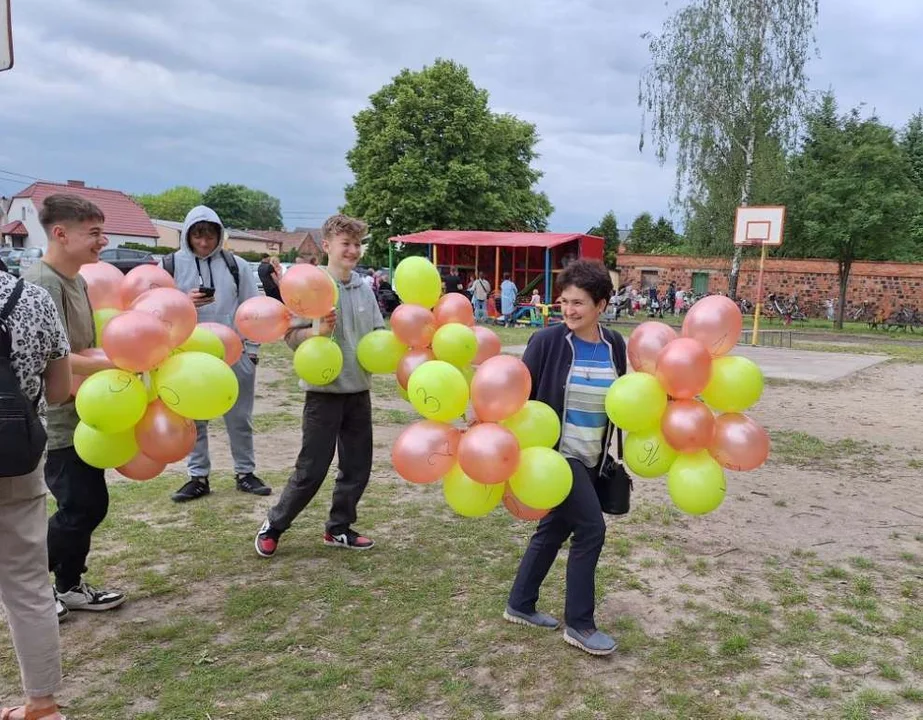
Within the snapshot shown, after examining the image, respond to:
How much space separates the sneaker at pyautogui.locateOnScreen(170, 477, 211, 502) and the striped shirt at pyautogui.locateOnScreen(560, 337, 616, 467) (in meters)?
2.86

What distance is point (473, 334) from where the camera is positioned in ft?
11.9

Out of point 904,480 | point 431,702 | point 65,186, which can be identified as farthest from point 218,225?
point 65,186

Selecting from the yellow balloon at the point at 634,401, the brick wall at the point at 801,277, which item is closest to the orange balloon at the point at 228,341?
the yellow balloon at the point at 634,401

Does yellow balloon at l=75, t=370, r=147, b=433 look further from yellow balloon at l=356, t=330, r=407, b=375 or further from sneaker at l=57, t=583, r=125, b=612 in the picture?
yellow balloon at l=356, t=330, r=407, b=375

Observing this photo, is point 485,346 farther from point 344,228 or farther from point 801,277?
point 801,277

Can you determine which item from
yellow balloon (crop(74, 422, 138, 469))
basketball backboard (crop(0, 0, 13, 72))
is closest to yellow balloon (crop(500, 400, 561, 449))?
yellow balloon (crop(74, 422, 138, 469))

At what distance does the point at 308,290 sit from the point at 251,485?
2.14 m

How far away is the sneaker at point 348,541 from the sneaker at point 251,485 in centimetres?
104

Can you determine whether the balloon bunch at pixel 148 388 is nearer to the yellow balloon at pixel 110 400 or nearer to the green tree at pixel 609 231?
the yellow balloon at pixel 110 400

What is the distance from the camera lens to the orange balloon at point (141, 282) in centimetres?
341

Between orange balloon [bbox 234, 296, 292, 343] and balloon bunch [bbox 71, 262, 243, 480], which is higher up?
orange balloon [bbox 234, 296, 292, 343]

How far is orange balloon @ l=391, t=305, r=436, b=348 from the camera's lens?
3.66m

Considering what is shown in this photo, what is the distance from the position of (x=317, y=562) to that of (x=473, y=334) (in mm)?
1500

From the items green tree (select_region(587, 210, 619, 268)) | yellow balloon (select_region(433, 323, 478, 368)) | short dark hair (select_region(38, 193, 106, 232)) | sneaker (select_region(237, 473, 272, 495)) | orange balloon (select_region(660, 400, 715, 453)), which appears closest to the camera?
short dark hair (select_region(38, 193, 106, 232))
